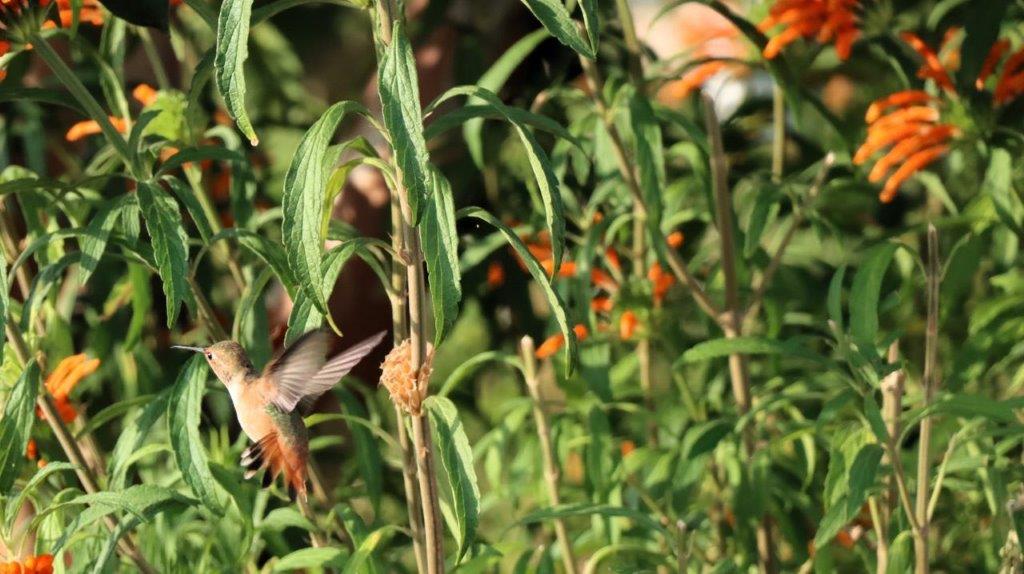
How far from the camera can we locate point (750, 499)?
161cm

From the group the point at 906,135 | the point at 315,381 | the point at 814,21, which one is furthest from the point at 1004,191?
the point at 315,381

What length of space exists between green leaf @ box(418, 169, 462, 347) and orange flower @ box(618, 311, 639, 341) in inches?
28.3

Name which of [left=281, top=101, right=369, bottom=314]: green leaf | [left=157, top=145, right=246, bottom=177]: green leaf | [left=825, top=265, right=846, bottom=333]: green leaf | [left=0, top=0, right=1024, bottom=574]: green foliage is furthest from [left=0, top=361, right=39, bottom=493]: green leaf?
[left=825, top=265, right=846, bottom=333]: green leaf

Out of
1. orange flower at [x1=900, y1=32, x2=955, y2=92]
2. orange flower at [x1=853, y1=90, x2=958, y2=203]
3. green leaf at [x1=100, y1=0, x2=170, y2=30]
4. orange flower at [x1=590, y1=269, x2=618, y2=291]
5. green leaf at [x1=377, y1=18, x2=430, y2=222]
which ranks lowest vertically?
orange flower at [x1=590, y1=269, x2=618, y2=291]

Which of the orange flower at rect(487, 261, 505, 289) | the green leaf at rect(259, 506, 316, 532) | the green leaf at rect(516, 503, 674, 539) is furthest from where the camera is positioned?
the orange flower at rect(487, 261, 505, 289)

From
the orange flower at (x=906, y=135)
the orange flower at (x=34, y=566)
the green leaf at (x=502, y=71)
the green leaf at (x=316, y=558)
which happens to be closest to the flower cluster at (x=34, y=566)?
the orange flower at (x=34, y=566)

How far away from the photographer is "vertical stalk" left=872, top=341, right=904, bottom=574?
1278 millimetres

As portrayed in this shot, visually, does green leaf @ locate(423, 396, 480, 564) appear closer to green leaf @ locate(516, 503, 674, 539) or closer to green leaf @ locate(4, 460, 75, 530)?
green leaf @ locate(516, 503, 674, 539)

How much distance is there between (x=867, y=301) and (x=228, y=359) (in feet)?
1.88

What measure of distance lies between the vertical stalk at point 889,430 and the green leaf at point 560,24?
1.41 ft

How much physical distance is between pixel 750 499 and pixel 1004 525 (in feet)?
0.88

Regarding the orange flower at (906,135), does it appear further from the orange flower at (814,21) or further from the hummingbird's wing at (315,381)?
the hummingbird's wing at (315,381)

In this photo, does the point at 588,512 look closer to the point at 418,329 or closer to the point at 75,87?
the point at 418,329

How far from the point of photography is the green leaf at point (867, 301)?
1.34 metres
